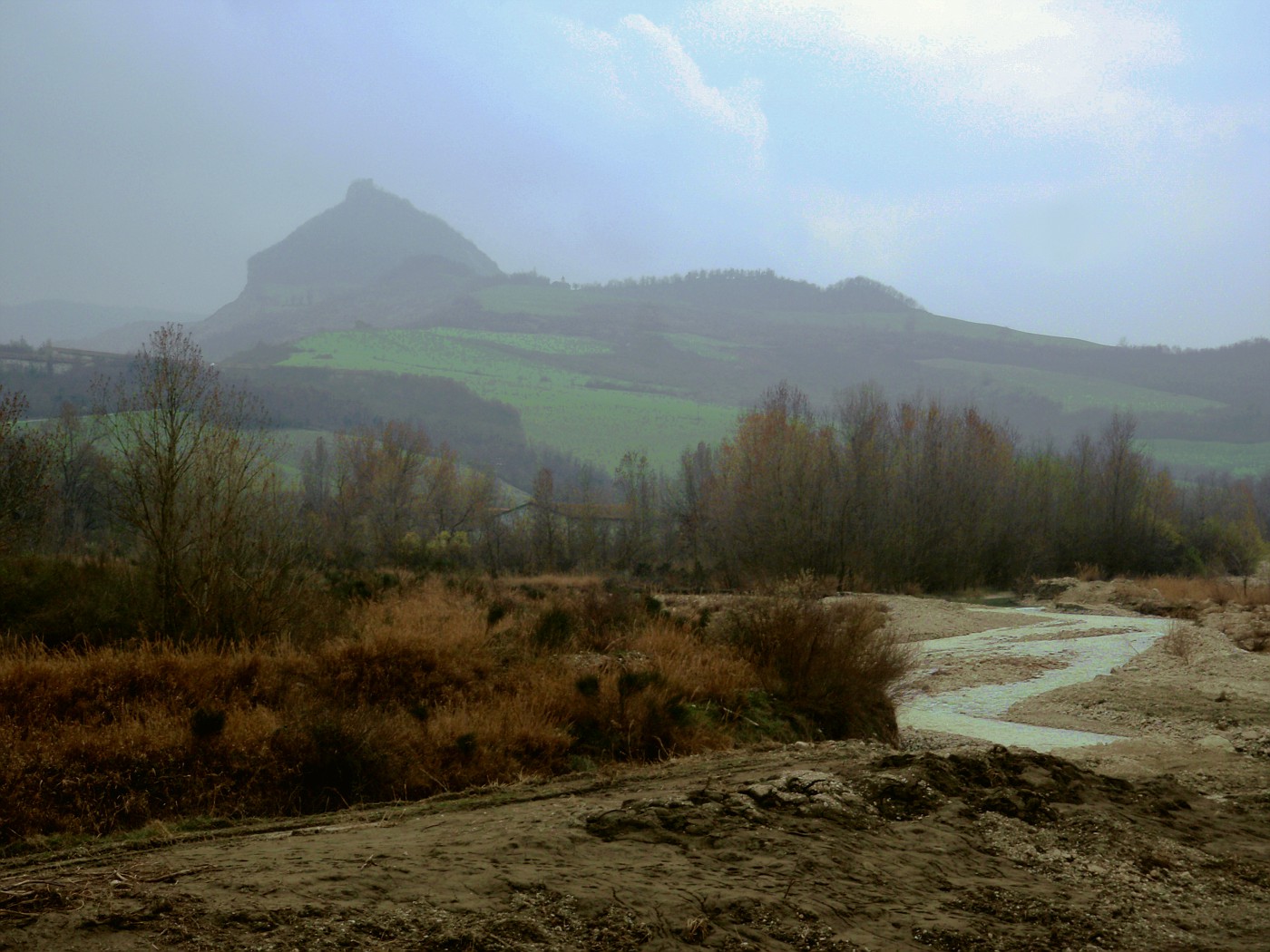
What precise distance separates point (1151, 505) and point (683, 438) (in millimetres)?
64646

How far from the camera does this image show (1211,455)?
143 meters

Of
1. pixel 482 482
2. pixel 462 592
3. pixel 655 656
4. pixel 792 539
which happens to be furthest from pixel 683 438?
pixel 655 656

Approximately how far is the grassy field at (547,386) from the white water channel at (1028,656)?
279 ft

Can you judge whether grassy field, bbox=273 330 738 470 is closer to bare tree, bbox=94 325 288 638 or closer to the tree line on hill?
the tree line on hill

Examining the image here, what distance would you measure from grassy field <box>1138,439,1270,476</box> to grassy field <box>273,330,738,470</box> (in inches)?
2470

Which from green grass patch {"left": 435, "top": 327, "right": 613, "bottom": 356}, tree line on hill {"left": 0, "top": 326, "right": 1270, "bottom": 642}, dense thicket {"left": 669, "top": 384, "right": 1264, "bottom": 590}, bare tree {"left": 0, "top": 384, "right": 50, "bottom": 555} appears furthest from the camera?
green grass patch {"left": 435, "top": 327, "right": 613, "bottom": 356}

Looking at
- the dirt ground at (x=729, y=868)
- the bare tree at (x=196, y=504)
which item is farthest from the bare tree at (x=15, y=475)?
the dirt ground at (x=729, y=868)

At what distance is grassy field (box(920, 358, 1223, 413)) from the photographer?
149 meters

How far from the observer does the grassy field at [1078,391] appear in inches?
5856

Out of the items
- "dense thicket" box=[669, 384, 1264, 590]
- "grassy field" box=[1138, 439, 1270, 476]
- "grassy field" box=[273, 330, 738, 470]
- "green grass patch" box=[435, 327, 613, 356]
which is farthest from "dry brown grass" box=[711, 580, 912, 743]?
"green grass patch" box=[435, 327, 613, 356]

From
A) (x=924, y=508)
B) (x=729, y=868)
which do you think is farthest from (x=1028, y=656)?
(x=924, y=508)

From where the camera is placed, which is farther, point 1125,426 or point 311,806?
point 1125,426

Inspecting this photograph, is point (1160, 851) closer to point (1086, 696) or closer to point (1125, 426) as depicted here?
point (1086, 696)

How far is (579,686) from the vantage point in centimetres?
1034
